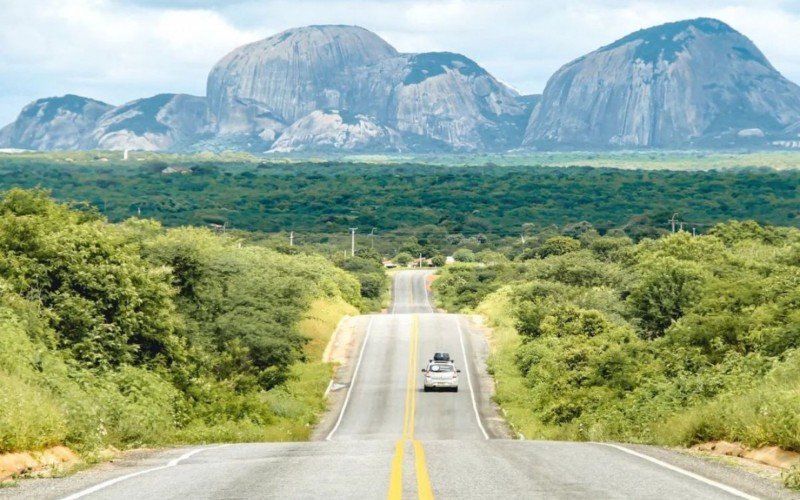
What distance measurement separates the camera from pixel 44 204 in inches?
1871

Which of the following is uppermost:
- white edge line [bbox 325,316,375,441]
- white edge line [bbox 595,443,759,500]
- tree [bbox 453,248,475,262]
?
white edge line [bbox 595,443,759,500]

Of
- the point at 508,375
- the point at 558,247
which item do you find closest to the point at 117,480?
the point at 508,375

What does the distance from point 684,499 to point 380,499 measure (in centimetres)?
350

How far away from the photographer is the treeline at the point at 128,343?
25266 millimetres

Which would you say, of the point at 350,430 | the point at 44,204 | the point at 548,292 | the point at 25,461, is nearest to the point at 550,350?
the point at 350,430

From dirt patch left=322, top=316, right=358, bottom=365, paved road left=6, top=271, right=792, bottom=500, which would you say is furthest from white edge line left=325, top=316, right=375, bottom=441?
paved road left=6, top=271, right=792, bottom=500

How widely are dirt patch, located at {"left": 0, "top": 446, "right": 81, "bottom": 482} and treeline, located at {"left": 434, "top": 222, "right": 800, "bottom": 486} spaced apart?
11.3 meters

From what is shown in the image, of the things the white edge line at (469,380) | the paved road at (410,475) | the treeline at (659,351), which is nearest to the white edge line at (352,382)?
the white edge line at (469,380)

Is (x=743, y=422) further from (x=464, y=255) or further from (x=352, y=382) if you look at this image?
(x=464, y=255)

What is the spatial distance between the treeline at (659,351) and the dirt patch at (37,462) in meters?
11.3

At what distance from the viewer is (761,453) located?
63.2ft

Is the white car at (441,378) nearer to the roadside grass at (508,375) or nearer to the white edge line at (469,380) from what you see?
the white edge line at (469,380)

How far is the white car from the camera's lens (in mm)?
63781

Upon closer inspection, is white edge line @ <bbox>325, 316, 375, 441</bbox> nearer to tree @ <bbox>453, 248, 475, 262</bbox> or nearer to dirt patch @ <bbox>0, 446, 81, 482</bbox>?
dirt patch @ <bbox>0, 446, 81, 482</bbox>
